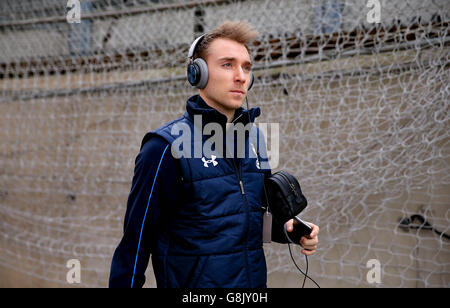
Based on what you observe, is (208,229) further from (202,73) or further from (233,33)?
(233,33)

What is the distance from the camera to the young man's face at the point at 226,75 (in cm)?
117

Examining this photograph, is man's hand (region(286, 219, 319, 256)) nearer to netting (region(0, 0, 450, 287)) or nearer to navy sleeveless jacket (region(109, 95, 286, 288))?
navy sleeveless jacket (region(109, 95, 286, 288))

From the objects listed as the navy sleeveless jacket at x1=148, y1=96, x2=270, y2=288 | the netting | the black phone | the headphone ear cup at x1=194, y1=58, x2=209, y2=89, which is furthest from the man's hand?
the netting

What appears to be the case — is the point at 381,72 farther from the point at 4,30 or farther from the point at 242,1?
the point at 4,30

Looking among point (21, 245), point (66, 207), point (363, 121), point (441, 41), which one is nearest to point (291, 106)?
point (363, 121)

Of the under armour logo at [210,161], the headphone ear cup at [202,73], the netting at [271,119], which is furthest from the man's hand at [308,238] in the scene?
the netting at [271,119]

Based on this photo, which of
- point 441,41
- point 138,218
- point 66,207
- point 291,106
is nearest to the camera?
point 138,218

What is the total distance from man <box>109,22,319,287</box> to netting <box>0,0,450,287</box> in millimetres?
1182

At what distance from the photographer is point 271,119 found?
244cm

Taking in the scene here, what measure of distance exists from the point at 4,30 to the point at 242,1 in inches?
75.0

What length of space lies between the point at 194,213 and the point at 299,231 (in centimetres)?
34

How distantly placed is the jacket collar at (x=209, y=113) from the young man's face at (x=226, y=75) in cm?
3

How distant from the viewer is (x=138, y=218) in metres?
1.06

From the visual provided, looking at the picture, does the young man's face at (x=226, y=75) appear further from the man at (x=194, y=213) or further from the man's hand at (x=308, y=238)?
the man's hand at (x=308, y=238)
